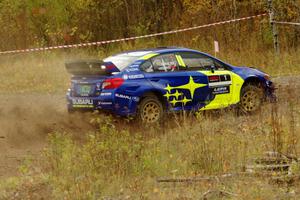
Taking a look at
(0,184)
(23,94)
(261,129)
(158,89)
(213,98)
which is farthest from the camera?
(23,94)

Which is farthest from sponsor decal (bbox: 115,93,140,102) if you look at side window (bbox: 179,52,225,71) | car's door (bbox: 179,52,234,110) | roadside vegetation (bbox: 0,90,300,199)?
roadside vegetation (bbox: 0,90,300,199)

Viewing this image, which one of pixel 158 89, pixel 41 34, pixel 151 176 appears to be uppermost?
pixel 41 34

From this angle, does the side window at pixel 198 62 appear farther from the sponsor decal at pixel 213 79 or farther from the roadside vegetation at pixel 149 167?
the roadside vegetation at pixel 149 167

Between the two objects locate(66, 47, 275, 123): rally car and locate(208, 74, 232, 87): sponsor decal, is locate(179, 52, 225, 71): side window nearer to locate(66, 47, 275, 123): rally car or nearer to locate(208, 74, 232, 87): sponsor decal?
locate(66, 47, 275, 123): rally car

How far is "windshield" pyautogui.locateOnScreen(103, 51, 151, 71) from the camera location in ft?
42.0

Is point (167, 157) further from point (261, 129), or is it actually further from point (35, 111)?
point (35, 111)

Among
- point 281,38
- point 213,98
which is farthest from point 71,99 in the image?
point 281,38

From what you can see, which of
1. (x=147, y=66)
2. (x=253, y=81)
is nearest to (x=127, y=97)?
(x=147, y=66)

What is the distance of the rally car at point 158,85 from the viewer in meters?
12.6

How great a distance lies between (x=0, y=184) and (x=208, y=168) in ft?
8.91

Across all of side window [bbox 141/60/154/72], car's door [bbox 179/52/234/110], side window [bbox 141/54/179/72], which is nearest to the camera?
side window [bbox 141/60/154/72]

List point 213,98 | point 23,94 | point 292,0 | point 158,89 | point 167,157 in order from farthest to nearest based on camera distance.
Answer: point 292,0 < point 23,94 < point 213,98 < point 158,89 < point 167,157

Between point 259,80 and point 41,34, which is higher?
point 41,34

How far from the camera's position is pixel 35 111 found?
1370cm
